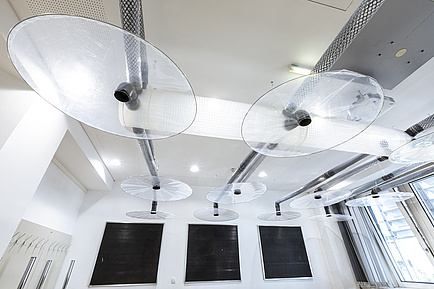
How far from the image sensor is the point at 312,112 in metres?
0.91

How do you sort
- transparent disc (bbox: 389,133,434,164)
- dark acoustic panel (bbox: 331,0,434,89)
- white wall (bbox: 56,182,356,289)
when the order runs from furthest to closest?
white wall (bbox: 56,182,356,289), transparent disc (bbox: 389,133,434,164), dark acoustic panel (bbox: 331,0,434,89)

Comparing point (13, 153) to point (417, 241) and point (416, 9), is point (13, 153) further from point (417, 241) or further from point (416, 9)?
point (417, 241)

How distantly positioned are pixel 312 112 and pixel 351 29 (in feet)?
1.76

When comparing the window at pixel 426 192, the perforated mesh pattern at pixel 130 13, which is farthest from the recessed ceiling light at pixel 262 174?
the perforated mesh pattern at pixel 130 13

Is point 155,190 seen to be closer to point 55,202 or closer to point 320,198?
point 55,202

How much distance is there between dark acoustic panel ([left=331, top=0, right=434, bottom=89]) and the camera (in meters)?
1.01

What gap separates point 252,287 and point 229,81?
373cm

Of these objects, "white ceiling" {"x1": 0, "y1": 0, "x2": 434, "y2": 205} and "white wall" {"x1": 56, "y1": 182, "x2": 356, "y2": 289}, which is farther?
"white wall" {"x1": 56, "y1": 182, "x2": 356, "y2": 289}

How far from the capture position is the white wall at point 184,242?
322 centimetres

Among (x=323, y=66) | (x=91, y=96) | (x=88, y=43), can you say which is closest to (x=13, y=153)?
(x=91, y=96)

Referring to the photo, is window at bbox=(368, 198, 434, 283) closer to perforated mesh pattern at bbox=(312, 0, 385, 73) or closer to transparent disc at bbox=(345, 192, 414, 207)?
transparent disc at bbox=(345, 192, 414, 207)

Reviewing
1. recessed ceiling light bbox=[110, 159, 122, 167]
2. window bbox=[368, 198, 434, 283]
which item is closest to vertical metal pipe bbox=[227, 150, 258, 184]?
recessed ceiling light bbox=[110, 159, 122, 167]

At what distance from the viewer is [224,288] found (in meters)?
3.38

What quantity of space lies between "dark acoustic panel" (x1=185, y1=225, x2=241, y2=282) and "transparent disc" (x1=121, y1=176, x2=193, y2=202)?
177 centimetres
